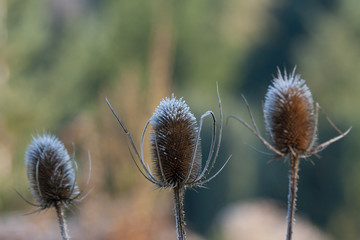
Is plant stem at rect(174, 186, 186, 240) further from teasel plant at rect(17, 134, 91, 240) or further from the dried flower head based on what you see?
teasel plant at rect(17, 134, 91, 240)

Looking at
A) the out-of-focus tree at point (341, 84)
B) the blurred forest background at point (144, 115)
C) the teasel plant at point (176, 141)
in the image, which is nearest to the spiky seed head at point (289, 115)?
the teasel plant at point (176, 141)

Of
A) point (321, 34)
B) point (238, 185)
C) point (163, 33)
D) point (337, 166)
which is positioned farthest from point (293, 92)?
point (321, 34)

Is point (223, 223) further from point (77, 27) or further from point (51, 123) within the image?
point (77, 27)

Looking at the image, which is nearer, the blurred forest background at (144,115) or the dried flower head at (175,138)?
the dried flower head at (175,138)

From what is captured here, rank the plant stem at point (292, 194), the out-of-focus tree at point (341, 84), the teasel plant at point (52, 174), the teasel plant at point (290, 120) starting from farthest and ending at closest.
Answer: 1. the out-of-focus tree at point (341, 84)
2. the teasel plant at point (52, 174)
3. the teasel plant at point (290, 120)
4. the plant stem at point (292, 194)

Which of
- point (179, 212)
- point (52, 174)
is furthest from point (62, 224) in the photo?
point (179, 212)

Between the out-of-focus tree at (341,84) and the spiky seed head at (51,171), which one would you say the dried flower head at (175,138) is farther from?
the out-of-focus tree at (341,84)

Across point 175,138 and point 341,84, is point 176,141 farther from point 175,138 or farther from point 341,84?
point 341,84
